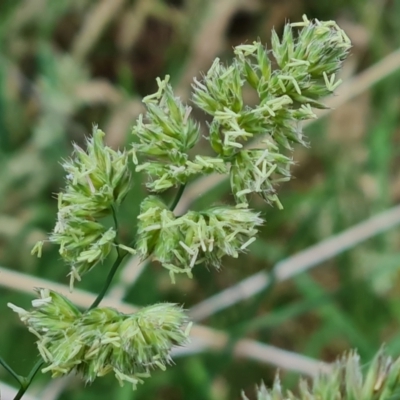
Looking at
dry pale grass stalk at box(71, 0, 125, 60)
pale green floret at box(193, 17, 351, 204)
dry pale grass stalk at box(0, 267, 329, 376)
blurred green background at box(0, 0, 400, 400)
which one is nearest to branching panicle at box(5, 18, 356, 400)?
pale green floret at box(193, 17, 351, 204)

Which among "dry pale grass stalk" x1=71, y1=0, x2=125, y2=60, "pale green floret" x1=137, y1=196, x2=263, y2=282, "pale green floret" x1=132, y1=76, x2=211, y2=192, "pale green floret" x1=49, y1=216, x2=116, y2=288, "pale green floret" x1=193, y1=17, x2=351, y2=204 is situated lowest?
"pale green floret" x1=49, y1=216, x2=116, y2=288

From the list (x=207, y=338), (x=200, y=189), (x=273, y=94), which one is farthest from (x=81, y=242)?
(x=200, y=189)

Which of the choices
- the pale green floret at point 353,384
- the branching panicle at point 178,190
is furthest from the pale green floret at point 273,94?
the pale green floret at point 353,384

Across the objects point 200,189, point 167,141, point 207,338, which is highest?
point 167,141

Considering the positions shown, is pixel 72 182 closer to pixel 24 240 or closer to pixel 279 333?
pixel 24 240

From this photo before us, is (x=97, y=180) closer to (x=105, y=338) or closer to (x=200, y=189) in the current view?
(x=105, y=338)

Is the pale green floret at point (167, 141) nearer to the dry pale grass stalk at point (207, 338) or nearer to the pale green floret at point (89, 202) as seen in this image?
the pale green floret at point (89, 202)

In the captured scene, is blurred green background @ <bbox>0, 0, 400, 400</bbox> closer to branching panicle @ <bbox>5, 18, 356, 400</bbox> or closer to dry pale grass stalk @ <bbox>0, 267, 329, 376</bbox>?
dry pale grass stalk @ <bbox>0, 267, 329, 376</bbox>
